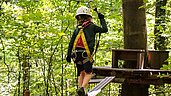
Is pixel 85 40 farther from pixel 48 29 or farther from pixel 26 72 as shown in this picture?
pixel 26 72

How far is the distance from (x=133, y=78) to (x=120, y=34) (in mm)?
3797

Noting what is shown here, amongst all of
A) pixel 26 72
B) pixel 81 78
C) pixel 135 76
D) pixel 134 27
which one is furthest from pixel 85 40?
pixel 26 72

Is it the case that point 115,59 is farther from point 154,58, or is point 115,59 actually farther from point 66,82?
point 66,82

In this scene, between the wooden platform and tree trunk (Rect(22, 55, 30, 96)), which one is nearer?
the wooden platform

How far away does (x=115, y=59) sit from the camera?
6875mm

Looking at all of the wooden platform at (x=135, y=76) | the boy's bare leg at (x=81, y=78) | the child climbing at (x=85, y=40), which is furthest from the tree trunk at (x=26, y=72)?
the child climbing at (x=85, y=40)

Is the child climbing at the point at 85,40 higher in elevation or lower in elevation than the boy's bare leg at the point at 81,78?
higher

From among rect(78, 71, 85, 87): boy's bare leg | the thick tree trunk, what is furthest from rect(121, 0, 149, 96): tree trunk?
rect(78, 71, 85, 87): boy's bare leg

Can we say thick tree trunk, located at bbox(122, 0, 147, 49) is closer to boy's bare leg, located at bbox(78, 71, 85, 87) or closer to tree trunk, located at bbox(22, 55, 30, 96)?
boy's bare leg, located at bbox(78, 71, 85, 87)

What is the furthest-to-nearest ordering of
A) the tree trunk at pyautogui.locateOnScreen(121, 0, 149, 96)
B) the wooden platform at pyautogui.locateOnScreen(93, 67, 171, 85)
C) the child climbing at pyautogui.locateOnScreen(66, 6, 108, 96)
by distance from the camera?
the tree trunk at pyautogui.locateOnScreen(121, 0, 149, 96) < the wooden platform at pyautogui.locateOnScreen(93, 67, 171, 85) < the child climbing at pyautogui.locateOnScreen(66, 6, 108, 96)

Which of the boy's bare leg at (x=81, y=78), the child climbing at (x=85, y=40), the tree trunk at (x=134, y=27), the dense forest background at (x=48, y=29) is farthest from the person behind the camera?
the dense forest background at (x=48, y=29)

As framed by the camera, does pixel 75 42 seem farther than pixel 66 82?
No

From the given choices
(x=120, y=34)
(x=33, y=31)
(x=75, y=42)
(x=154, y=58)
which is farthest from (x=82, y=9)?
(x=120, y=34)

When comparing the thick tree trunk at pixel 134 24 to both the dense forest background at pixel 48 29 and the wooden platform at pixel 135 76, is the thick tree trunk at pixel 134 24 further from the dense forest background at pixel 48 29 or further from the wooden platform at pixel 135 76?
the wooden platform at pixel 135 76
